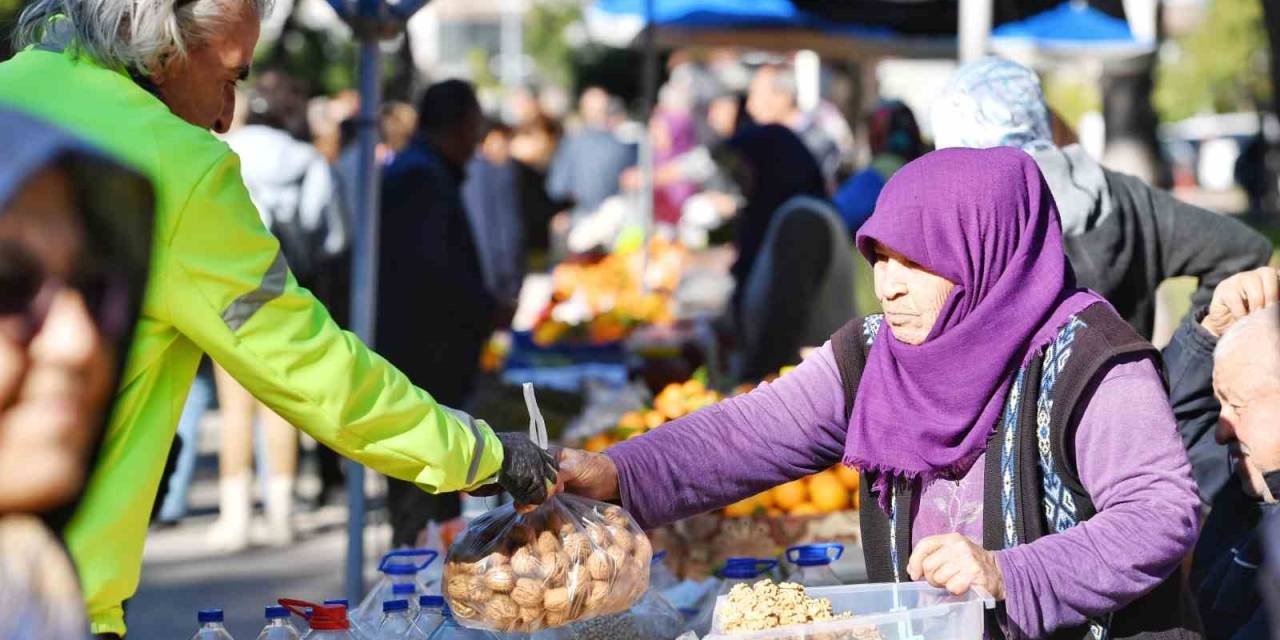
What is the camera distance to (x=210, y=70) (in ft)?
7.63

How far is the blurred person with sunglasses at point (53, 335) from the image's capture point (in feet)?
6.54

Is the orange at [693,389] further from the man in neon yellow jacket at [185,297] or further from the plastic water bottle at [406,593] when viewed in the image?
the man in neon yellow jacket at [185,297]

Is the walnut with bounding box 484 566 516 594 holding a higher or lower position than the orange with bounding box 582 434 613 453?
higher

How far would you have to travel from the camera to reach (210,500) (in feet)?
29.8

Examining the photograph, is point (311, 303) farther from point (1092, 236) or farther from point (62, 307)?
point (1092, 236)

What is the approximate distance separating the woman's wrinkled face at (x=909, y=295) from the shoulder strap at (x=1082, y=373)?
0.74 ft

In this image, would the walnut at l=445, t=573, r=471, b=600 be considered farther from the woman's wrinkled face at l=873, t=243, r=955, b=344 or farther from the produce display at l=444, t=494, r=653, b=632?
the woman's wrinkled face at l=873, t=243, r=955, b=344

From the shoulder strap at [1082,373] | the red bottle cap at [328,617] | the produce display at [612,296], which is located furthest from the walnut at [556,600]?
the produce display at [612,296]

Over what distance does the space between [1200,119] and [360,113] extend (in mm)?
54624

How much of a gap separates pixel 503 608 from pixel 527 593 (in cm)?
5

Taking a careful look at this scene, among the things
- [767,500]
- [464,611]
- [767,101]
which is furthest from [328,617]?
[767,101]

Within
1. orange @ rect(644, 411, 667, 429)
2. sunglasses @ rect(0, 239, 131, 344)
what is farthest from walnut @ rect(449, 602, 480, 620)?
orange @ rect(644, 411, 667, 429)

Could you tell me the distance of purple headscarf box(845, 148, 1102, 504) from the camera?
8.31ft

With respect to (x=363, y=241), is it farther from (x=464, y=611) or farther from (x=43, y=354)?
(x=43, y=354)
